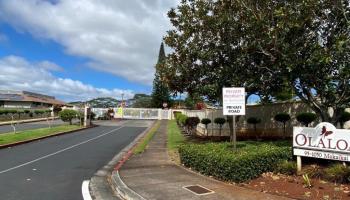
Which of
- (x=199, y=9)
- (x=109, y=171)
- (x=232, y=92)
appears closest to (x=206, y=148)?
(x=232, y=92)

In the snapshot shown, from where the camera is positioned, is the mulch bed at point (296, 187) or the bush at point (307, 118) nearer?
the mulch bed at point (296, 187)

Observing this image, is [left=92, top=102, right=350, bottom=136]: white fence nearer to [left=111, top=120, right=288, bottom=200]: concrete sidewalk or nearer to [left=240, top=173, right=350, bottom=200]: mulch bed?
[left=240, top=173, right=350, bottom=200]: mulch bed

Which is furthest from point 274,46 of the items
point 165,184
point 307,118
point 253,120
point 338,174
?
point 253,120

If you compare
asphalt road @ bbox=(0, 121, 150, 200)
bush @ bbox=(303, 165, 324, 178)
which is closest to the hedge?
bush @ bbox=(303, 165, 324, 178)

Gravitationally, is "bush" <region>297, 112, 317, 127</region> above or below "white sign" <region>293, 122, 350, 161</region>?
above

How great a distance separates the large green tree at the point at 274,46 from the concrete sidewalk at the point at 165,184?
3.68m

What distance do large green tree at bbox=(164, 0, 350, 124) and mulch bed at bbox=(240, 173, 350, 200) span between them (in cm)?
282

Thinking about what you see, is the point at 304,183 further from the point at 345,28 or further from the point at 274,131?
the point at 274,131

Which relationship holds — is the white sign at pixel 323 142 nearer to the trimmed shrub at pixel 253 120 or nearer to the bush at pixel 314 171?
the bush at pixel 314 171

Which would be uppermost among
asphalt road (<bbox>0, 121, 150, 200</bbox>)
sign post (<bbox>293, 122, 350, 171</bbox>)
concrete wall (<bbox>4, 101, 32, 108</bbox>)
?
concrete wall (<bbox>4, 101, 32, 108</bbox>)

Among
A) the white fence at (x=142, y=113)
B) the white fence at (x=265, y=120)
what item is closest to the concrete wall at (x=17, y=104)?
the white fence at (x=142, y=113)

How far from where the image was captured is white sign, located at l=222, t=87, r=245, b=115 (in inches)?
464

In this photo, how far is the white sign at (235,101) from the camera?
11.8m

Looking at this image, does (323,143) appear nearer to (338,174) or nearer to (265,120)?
(338,174)
